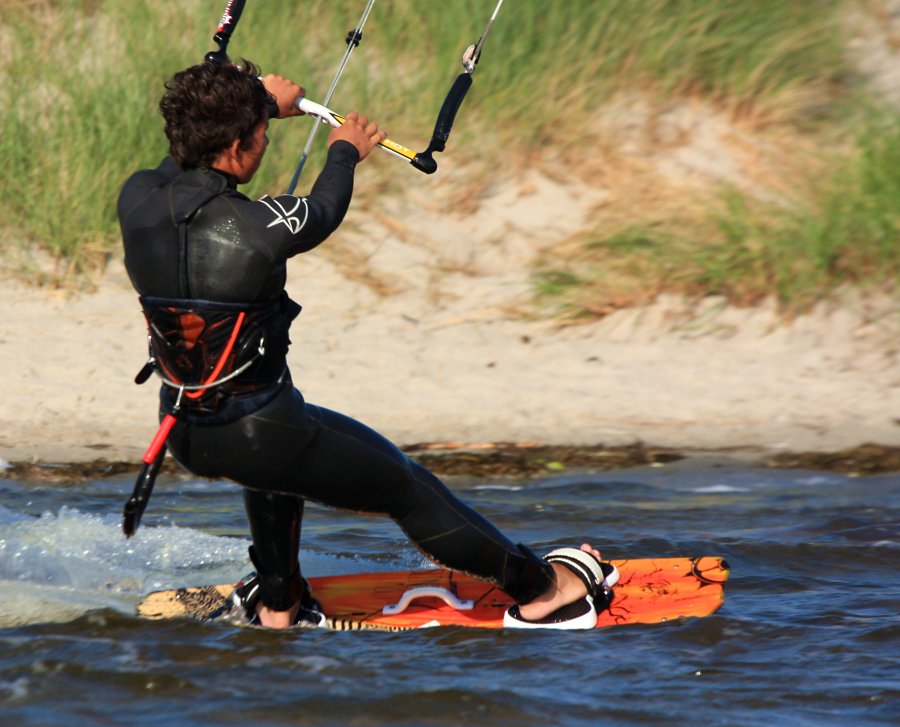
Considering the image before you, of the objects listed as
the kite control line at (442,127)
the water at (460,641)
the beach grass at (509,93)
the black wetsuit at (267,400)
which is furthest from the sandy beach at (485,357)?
the kite control line at (442,127)

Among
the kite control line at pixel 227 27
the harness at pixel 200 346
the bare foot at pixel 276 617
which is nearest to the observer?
the harness at pixel 200 346

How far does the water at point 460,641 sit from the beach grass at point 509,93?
2.49 meters

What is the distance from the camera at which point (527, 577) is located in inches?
167

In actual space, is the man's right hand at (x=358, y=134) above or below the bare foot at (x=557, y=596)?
above

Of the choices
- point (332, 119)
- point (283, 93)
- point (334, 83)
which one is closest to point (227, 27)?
point (334, 83)

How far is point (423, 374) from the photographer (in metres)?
7.68

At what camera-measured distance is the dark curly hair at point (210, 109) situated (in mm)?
3367

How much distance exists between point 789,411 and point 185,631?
3.93 m

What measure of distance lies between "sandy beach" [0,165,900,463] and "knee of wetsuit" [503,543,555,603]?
266 cm

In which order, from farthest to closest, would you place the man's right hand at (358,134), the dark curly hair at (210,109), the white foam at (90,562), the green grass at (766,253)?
the green grass at (766,253)
the white foam at (90,562)
the man's right hand at (358,134)
the dark curly hair at (210,109)

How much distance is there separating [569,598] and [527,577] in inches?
10.5

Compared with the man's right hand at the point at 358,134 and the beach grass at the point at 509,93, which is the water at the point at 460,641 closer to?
the man's right hand at the point at 358,134

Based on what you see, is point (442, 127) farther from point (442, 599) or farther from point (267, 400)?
point (442, 599)

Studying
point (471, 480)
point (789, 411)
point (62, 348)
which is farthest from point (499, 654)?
point (62, 348)
